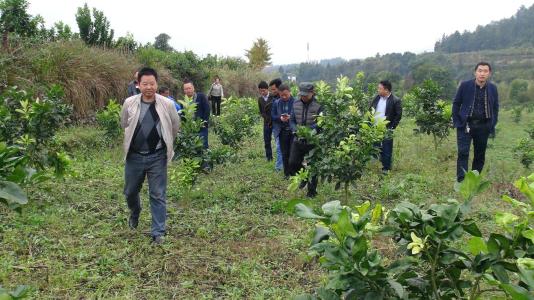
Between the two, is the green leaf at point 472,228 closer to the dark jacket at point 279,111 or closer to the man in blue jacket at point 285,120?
the man in blue jacket at point 285,120

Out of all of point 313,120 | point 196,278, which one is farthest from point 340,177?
point 196,278

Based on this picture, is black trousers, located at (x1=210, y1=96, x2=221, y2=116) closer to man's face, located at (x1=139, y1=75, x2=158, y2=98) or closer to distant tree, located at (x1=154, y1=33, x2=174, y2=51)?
man's face, located at (x1=139, y1=75, x2=158, y2=98)

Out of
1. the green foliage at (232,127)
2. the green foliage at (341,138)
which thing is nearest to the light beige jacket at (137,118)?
the green foliage at (341,138)

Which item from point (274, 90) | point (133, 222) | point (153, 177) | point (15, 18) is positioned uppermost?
point (15, 18)

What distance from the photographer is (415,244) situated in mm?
1549

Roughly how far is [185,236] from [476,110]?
4.09m

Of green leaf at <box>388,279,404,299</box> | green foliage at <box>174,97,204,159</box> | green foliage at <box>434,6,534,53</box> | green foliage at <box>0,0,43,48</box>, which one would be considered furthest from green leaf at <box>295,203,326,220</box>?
green foliage at <box>434,6,534,53</box>

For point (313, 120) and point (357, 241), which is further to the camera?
point (313, 120)

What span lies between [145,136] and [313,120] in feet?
7.97

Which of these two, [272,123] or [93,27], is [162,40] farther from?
[272,123]

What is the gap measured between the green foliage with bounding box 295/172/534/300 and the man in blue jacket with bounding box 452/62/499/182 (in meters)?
4.97

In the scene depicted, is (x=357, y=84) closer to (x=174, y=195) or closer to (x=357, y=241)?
(x=174, y=195)

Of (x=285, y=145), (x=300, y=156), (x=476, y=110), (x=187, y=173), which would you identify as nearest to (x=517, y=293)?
(x=187, y=173)

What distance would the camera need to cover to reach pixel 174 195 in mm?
6422
